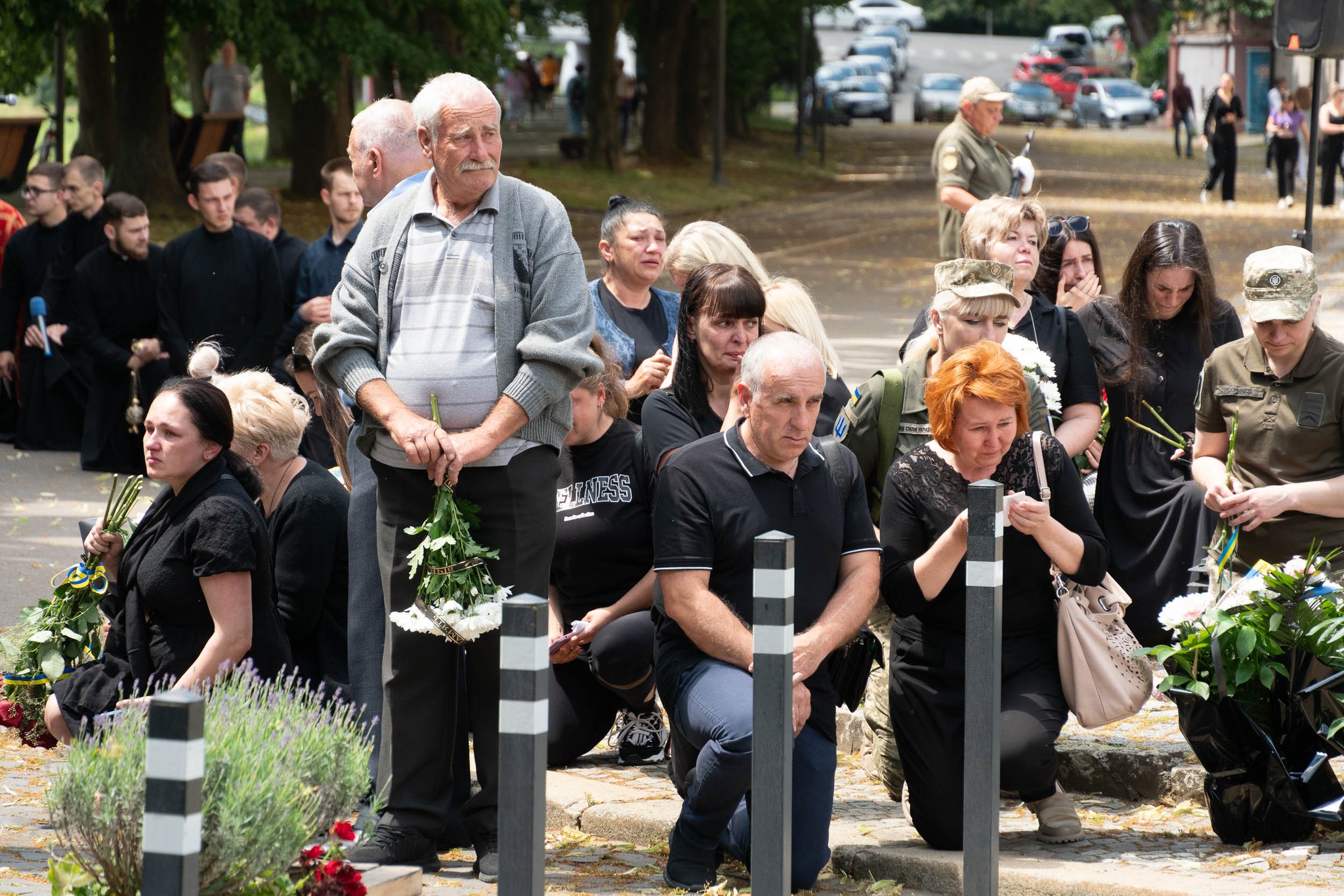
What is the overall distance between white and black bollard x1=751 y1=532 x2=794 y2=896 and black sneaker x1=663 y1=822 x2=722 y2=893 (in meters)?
1.00

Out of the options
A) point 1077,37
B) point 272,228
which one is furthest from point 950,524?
point 1077,37

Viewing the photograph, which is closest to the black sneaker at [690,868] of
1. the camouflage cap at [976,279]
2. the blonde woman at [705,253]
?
the camouflage cap at [976,279]

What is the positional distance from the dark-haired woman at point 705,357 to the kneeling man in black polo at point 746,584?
26.0 inches

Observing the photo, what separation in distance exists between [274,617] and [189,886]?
2320 millimetres

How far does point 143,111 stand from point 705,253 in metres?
17.3

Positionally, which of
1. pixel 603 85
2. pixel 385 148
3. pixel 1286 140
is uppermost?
pixel 603 85

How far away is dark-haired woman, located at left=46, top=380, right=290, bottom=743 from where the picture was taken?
17.1 ft

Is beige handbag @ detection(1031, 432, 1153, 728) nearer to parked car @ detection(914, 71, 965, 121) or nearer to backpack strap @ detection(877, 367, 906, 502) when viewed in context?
backpack strap @ detection(877, 367, 906, 502)

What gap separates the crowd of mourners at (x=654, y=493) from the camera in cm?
494

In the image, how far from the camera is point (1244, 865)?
5.03 metres

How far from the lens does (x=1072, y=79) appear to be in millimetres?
64875

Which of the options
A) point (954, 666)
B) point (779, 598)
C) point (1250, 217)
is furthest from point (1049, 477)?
point (1250, 217)

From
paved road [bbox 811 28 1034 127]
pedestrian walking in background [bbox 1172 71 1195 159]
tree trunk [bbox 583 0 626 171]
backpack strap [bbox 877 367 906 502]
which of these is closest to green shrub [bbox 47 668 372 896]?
backpack strap [bbox 877 367 906 502]

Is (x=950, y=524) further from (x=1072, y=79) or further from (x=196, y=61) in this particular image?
(x=1072, y=79)
